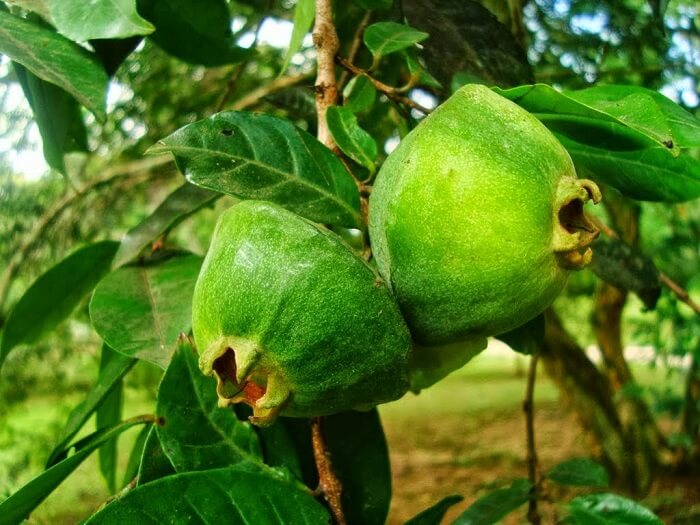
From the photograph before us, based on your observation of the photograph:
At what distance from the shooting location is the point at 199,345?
0.62 meters

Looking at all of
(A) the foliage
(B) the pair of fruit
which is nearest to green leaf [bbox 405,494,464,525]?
(A) the foliage

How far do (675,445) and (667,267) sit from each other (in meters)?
1.33

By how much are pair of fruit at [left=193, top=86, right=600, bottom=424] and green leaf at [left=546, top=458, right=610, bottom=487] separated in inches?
31.0

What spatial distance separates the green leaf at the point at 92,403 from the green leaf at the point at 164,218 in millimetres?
175

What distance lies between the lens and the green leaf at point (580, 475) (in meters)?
1.26

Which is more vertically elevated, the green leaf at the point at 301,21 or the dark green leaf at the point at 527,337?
the green leaf at the point at 301,21

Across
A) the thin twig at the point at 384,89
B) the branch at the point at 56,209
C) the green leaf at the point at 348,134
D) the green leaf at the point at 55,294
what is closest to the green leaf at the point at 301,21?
the thin twig at the point at 384,89

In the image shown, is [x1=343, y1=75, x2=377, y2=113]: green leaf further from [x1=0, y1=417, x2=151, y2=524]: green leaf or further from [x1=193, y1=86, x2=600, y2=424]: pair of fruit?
[x1=0, y1=417, x2=151, y2=524]: green leaf

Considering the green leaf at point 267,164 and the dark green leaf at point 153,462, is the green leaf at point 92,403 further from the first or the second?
the green leaf at point 267,164

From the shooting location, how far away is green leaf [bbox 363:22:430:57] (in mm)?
834

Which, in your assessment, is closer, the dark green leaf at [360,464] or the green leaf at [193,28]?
the dark green leaf at [360,464]

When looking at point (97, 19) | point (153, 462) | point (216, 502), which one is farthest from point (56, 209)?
point (216, 502)

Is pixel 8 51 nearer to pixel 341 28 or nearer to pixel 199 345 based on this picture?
pixel 199 345

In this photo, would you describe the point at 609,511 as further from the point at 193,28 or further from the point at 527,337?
the point at 193,28
